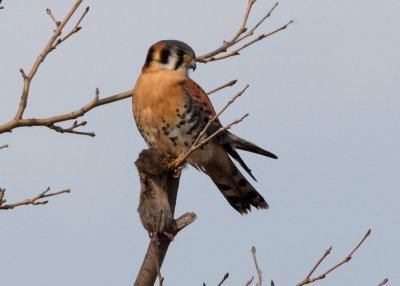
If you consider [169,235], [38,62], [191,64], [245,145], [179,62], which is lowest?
[169,235]

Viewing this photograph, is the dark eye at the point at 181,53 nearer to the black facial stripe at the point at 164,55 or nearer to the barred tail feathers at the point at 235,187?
the black facial stripe at the point at 164,55

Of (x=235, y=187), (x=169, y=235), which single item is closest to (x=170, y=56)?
(x=235, y=187)

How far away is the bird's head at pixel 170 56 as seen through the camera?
547 cm

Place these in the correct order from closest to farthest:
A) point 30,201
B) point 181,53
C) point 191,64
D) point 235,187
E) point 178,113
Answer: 1. point 30,201
2. point 178,113
3. point 191,64
4. point 181,53
5. point 235,187

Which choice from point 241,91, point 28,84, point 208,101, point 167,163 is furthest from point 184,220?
point 208,101

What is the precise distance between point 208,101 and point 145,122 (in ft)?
1.80

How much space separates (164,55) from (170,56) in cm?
5

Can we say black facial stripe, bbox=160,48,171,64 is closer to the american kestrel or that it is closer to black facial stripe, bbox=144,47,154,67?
the american kestrel

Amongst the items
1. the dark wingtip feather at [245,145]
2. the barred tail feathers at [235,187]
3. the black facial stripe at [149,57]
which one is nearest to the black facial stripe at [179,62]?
the black facial stripe at [149,57]

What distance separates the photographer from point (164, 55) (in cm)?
560

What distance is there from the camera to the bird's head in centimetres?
547

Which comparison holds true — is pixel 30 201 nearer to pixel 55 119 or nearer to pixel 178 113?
pixel 55 119

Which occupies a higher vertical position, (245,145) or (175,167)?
(245,145)

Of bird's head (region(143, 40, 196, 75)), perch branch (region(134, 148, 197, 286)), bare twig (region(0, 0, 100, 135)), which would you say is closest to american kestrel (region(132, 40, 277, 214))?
bird's head (region(143, 40, 196, 75))
